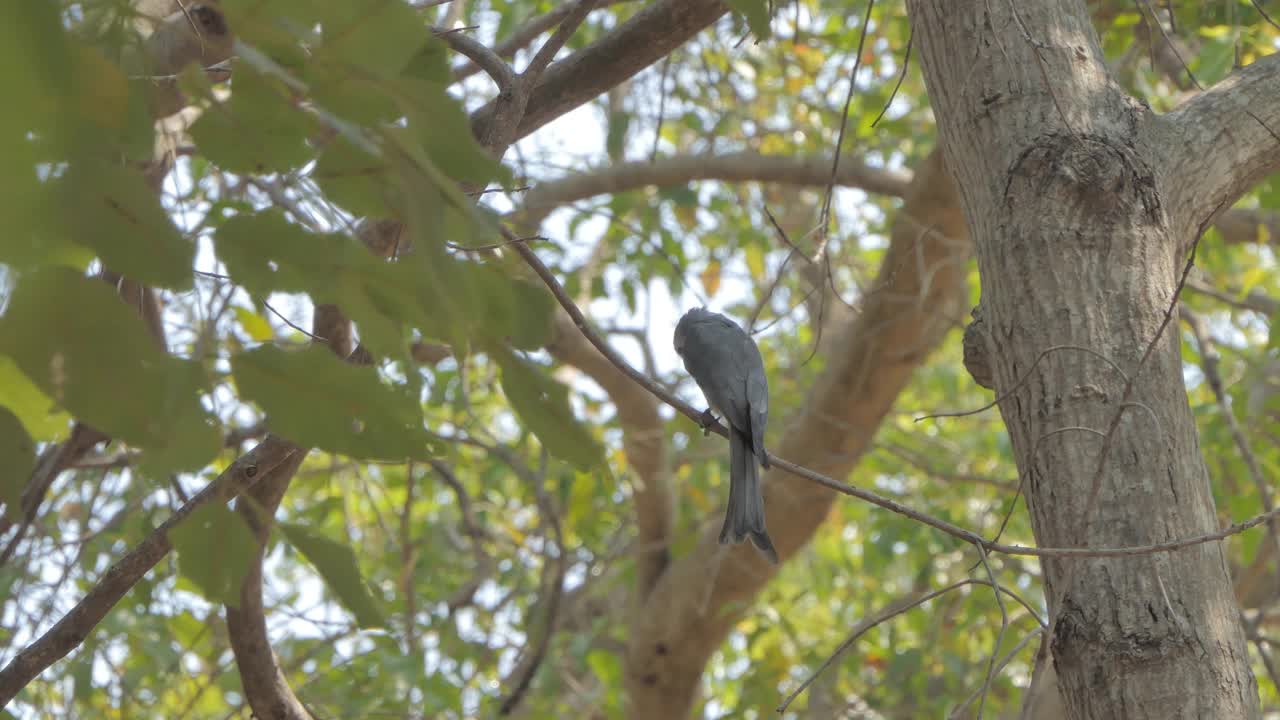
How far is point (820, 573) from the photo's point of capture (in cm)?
718

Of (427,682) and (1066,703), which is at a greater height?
(427,682)

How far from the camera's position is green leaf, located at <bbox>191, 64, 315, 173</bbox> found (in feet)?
2.51

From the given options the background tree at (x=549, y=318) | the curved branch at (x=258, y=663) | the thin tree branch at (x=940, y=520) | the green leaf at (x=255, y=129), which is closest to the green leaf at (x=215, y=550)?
the background tree at (x=549, y=318)

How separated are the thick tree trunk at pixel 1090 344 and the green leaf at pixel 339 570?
39.3 inches

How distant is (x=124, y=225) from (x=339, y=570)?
0.30m

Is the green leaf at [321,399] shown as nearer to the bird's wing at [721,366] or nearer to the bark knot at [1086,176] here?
the bark knot at [1086,176]

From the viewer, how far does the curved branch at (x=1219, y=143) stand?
1776 millimetres

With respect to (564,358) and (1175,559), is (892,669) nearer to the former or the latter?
(564,358)

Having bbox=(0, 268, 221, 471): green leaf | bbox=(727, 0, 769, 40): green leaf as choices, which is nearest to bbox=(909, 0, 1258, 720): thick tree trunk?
bbox=(727, 0, 769, 40): green leaf

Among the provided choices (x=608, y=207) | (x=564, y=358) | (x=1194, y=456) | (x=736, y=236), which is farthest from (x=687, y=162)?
(x=1194, y=456)

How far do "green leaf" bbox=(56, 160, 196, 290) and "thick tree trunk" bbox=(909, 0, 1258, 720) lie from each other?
1203 mm

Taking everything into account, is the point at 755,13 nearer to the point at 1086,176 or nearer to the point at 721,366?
the point at 1086,176

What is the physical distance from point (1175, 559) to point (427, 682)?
359 centimetres

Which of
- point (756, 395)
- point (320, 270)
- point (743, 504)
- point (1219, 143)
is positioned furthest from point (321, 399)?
point (756, 395)
